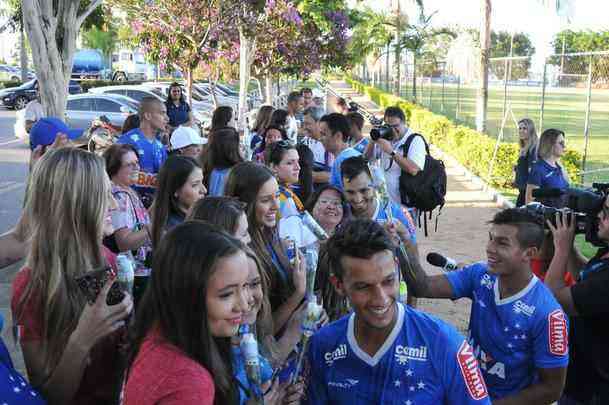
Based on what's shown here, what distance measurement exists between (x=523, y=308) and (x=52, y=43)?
557 centimetres

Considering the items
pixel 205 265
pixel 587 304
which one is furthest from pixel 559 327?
pixel 205 265

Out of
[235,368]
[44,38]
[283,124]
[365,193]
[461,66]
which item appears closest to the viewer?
[235,368]

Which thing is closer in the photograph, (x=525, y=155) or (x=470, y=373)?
(x=470, y=373)

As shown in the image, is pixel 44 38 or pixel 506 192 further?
pixel 506 192

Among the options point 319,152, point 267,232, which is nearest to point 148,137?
point 319,152

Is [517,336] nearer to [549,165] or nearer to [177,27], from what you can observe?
[549,165]

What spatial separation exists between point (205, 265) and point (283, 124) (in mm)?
6324

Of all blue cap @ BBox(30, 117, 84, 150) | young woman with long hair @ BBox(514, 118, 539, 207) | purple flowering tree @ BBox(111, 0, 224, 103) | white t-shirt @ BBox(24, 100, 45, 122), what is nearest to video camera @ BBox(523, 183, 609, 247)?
blue cap @ BBox(30, 117, 84, 150)

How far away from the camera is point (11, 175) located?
1485cm

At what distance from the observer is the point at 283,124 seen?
26.6 feet

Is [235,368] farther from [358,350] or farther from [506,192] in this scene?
Result: [506,192]

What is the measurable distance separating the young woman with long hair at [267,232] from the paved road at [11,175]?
718cm

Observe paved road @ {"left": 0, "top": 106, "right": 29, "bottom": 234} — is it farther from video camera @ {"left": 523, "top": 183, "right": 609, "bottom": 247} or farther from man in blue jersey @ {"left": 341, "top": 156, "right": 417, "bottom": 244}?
video camera @ {"left": 523, "top": 183, "right": 609, "bottom": 247}

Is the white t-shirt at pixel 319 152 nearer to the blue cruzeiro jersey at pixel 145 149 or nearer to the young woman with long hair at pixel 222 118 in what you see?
the young woman with long hair at pixel 222 118
